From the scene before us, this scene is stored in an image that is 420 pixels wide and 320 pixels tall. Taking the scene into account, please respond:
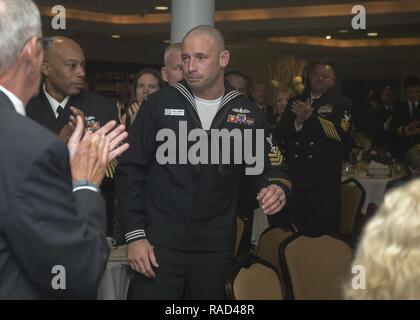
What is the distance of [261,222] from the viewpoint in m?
6.13

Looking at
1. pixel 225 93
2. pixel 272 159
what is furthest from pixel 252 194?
pixel 225 93

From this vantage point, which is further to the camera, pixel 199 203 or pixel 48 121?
pixel 48 121

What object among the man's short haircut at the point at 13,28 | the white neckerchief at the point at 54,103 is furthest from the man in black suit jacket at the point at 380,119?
the man's short haircut at the point at 13,28

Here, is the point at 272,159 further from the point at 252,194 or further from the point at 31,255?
the point at 31,255

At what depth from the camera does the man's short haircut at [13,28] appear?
170cm

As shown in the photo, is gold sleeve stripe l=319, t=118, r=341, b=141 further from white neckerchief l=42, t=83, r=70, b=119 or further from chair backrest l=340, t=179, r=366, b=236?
white neckerchief l=42, t=83, r=70, b=119

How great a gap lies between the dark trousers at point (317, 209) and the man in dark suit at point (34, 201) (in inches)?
161

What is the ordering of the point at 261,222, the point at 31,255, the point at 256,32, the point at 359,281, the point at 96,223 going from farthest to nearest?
the point at 256,32, the point at 261,222, the point at 96,223, the point at 31,255, the point at 359,281

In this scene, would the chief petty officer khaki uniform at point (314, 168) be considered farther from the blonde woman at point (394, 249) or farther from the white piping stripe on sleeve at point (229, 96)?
the blonde woman at point (394, 249)

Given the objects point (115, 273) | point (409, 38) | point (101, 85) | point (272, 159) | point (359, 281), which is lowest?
point (115, 273)

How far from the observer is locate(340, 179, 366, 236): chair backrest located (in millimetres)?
6027

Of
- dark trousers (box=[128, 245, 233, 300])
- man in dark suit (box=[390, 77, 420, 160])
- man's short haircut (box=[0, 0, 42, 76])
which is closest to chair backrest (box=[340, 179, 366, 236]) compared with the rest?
man in dark suit (box=[390, 77, 420, 160])

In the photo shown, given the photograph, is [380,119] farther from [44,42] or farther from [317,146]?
[44,42]

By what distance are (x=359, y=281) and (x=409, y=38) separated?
15.8m
